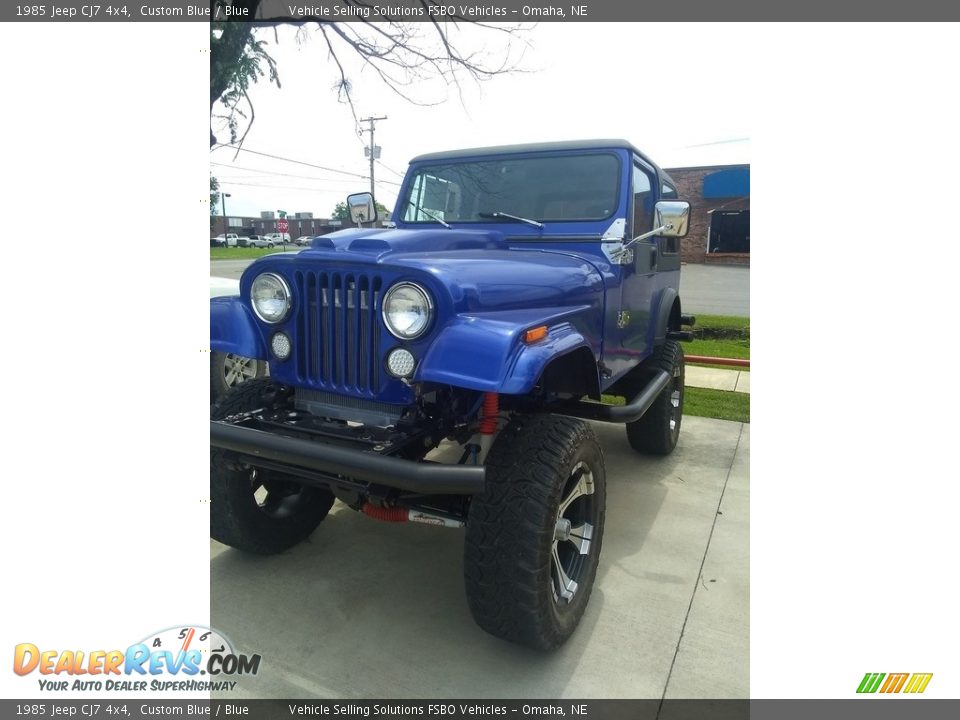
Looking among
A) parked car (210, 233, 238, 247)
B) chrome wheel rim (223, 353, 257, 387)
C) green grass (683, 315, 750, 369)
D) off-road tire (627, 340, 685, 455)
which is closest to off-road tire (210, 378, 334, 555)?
parked car (210, 233, 238, 247)

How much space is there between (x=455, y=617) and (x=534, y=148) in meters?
2.47

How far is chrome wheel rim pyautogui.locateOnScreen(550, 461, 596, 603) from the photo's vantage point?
8.05 ft

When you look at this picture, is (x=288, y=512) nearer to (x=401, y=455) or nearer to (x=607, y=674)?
(x=401, y=455)

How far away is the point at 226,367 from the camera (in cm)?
501

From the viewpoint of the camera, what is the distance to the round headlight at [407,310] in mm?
2096

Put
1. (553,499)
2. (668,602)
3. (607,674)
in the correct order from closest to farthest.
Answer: (553,499), (607,674), (668,602)

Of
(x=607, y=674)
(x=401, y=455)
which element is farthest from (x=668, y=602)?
(x=401, y=455)

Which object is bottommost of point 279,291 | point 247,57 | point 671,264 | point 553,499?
point 553,499

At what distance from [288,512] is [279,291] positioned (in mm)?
1289

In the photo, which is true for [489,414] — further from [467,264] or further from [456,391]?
[467,264]

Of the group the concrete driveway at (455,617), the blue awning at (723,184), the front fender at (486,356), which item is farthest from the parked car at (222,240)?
the blue awning at (723,184)

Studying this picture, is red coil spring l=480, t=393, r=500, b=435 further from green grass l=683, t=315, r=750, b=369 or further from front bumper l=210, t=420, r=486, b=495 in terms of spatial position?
green grass l=683, t=315, r=750, b=369

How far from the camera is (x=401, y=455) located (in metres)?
2.28

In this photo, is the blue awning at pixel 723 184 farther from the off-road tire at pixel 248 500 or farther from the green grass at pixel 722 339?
the off-road tire at pixel 248 500
